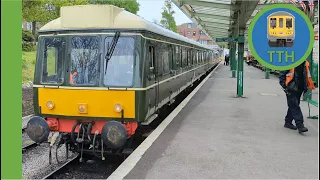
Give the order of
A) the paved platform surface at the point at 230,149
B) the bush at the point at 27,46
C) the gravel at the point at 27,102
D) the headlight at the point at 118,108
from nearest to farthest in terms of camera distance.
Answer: the paved platform surface at the point at 230,149 < the headlight at the point at 118,108 < the gravel at the point at 27,102 < the bush at the point at 27,46

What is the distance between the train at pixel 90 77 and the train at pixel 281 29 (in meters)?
3.52

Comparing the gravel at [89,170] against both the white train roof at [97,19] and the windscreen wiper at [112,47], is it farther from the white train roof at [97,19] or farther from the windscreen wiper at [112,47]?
the white train roof at [97,19]

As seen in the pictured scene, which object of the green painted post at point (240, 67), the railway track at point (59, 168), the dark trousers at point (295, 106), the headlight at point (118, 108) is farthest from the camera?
the green painted post at point (240, 67)

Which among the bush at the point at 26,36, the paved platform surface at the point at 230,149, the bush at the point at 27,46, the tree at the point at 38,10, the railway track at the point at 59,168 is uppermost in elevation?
the tree at the point at 38,10

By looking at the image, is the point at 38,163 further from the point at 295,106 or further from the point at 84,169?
the point at 295,106

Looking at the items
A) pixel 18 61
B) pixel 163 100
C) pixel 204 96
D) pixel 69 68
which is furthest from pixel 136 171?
pixel 204 96

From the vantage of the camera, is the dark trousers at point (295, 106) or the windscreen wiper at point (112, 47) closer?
the windscreen wiper at point (112, 47)

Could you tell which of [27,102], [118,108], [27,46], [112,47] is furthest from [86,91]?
[27,46]

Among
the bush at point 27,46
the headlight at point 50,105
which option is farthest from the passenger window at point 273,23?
the bush at point 27,46

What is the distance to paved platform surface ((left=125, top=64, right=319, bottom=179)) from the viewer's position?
5168 mm

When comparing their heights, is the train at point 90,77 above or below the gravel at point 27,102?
above

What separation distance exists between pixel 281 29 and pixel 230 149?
314 centimetres

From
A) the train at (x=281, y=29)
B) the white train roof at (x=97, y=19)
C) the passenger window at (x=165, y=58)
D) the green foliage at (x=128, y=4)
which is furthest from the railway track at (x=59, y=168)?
the green foliage at (x=128, y=4)

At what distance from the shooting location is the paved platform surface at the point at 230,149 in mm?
5168
